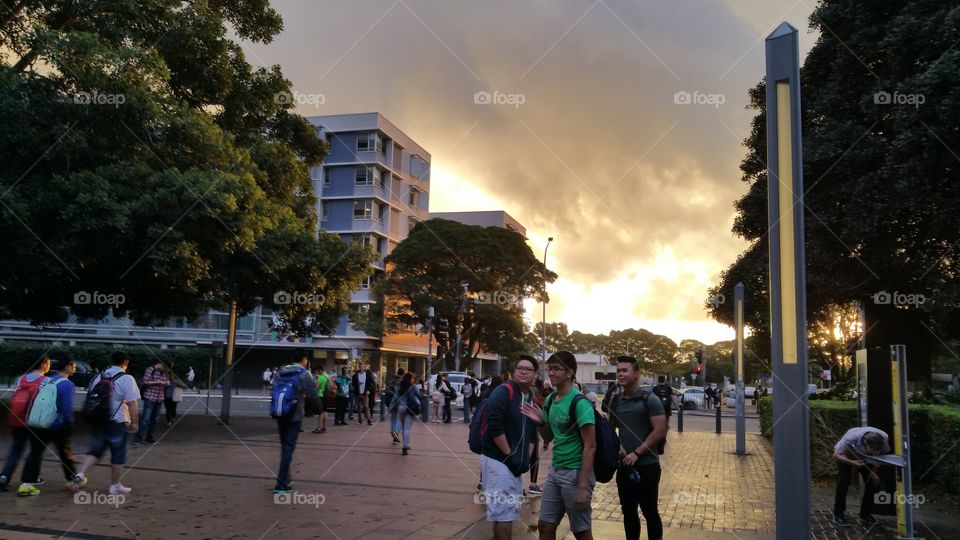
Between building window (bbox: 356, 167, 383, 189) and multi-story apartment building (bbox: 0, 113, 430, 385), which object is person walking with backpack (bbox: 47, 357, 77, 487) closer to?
multi-story apartment building (bbox: 0, 113, 430, 385)

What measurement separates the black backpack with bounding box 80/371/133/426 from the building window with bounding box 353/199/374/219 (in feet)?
154

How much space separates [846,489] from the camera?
821 cm

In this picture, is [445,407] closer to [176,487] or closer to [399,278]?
[176,487]

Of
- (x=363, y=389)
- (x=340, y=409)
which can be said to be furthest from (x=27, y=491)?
(x=363, y=389)

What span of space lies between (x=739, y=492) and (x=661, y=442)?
217 inches

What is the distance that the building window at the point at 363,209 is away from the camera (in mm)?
55062

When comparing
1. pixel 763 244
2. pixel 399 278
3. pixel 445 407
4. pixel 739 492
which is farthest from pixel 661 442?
pixel 399 278

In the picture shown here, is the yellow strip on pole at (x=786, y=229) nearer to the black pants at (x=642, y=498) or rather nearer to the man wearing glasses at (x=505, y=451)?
the black pants at (x=642, y=498)

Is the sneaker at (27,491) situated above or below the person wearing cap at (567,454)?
below

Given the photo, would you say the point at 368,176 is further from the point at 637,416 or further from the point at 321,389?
the point at 637,416

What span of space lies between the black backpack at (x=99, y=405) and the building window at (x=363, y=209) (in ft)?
154

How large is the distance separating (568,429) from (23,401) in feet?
22.1

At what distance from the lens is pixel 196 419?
20172 millimetres

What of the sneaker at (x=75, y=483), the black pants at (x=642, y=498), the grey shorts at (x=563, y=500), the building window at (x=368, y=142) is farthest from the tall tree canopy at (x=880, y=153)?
the building window at (x=368, y=142)
